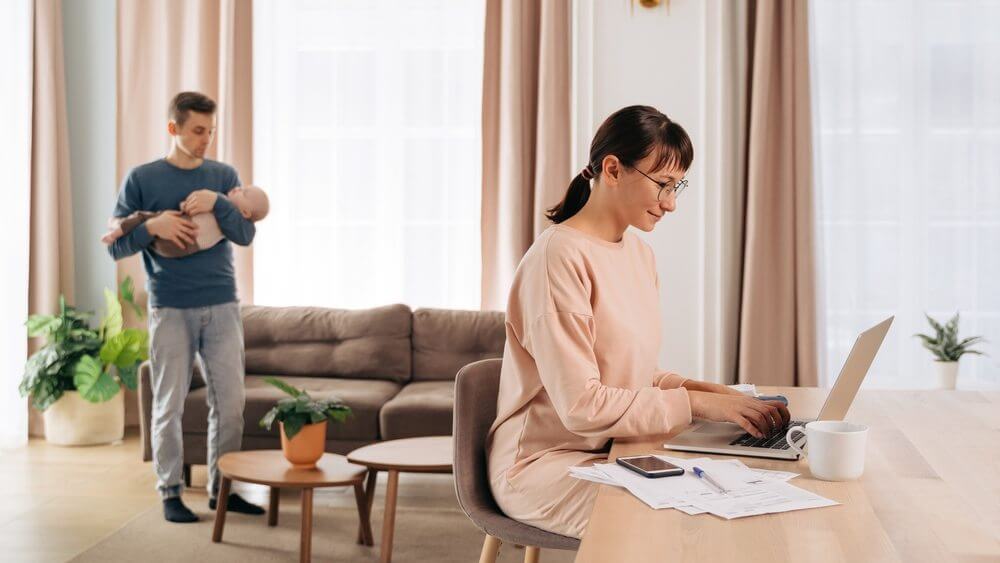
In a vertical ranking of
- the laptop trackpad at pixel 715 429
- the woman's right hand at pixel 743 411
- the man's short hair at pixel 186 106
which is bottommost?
the laptop trackpad at pixel 715 429

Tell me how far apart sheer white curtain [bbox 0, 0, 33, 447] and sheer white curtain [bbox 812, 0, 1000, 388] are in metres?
3.76

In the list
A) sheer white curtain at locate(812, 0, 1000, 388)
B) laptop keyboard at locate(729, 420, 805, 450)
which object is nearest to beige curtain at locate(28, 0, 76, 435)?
sheer white curtain at locate(812, 0, 1000, 388)

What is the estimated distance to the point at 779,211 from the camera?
445 cm

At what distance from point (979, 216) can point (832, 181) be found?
2.14 ft

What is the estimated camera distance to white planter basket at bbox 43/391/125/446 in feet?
15.6

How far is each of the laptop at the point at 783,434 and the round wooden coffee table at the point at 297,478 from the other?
5.31 ft

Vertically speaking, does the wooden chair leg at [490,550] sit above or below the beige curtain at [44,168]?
below

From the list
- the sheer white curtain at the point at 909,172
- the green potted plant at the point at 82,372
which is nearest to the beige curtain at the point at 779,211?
the sheer white curtain at the point at 909,172

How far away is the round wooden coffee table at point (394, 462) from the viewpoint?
9.84ft

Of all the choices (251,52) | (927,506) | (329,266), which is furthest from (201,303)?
(927,506)

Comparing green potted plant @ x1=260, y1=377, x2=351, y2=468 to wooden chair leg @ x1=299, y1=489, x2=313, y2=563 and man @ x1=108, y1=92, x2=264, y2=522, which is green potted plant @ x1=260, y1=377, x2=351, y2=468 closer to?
wooden chair leg @ x1=299, y1=489, x2=313, y2=563

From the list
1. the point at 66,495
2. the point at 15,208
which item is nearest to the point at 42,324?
the point at 15,208

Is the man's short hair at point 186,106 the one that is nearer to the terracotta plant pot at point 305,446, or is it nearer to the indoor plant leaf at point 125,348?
the terracotta plant pot at point 305,446

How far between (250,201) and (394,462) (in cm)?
119
